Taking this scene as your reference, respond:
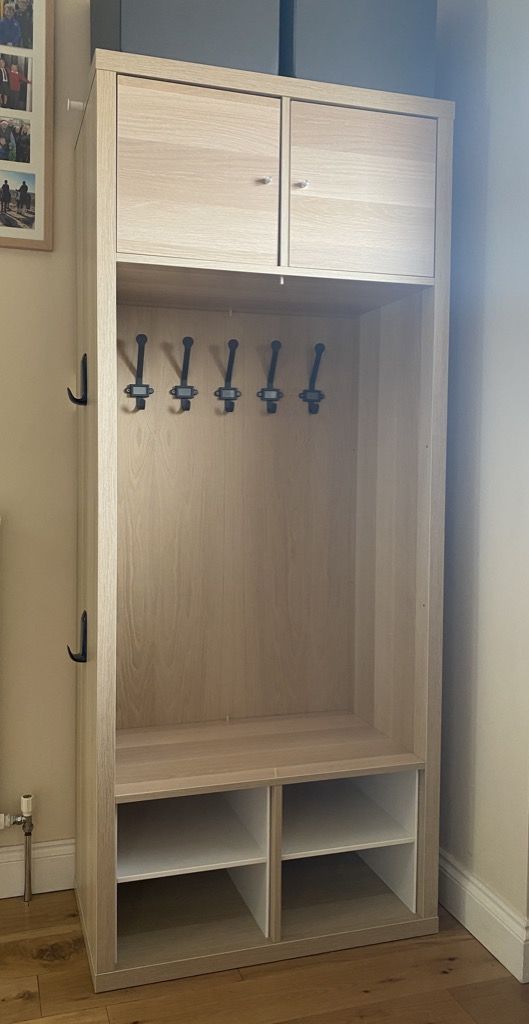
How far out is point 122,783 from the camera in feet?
6.71

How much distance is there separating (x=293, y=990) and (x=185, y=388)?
4.88ft

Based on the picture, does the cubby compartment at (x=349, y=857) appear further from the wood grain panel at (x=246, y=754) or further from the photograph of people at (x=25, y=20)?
the photograph of people at (x=25, y=20)

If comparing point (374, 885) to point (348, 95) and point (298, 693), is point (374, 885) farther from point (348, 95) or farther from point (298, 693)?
point (348, 95)

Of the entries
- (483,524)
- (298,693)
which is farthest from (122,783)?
(483,524)

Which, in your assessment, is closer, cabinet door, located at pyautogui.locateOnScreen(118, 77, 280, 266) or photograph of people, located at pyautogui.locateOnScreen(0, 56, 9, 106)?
cabinet door, located at pyautogui.locateOnScreen(118, 77, 280, 266)

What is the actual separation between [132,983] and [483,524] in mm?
1348

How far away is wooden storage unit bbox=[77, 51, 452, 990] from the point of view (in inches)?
78.2

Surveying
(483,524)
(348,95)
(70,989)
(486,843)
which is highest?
(348,95)

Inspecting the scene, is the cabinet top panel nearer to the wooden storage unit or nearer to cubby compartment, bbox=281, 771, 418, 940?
the wooden storage unit

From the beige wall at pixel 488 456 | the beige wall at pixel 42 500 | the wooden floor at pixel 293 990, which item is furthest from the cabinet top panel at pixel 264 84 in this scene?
the wooden floor at pixel 293 990

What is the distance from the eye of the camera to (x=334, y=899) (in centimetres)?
234

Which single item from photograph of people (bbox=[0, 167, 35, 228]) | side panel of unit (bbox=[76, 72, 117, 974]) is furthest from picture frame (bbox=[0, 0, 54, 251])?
side panel of unit (bbox=[76, 72, 117, 974])

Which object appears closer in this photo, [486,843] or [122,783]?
[122,783]

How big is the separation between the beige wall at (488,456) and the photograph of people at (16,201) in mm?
1110
